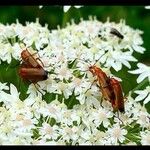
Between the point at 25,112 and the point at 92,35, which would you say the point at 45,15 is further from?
the point at 25,112

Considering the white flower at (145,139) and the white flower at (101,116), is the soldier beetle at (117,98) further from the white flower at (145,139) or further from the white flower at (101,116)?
the white flower at (145,139)

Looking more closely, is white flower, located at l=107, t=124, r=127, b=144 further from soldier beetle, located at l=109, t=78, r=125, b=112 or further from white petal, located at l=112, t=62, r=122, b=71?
white petal, located at l=112, t=62, r=122, b=71

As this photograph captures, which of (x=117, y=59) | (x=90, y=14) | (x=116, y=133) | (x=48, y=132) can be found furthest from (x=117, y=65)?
(x=90, y=14)

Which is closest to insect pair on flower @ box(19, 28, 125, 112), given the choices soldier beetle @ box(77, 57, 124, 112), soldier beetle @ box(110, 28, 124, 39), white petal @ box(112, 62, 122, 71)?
soldier beetle @ box(77, 57, 124, 112)

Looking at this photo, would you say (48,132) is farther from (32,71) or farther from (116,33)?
(116,33)

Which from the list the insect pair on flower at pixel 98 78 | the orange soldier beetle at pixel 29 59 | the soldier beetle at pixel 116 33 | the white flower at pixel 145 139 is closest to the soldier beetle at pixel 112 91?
the insect pair on flower at pixel 98 78

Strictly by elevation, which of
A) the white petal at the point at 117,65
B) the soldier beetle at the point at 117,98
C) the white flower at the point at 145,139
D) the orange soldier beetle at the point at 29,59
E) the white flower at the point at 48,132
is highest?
the orange soldier beetle at the point at 29,59
